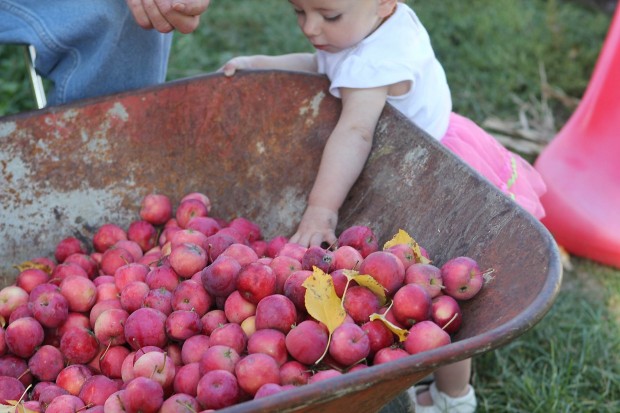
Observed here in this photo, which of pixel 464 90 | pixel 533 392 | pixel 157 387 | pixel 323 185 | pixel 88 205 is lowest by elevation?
pixel 464 90

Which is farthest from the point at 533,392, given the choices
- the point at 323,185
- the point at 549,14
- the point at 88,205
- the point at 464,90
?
the point at 549,14

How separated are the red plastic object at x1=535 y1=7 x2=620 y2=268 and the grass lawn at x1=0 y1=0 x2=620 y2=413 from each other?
0.46 feet

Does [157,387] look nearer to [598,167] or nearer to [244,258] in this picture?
[244,258]

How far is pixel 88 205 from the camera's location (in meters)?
2.44

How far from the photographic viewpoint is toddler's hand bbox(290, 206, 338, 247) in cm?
223

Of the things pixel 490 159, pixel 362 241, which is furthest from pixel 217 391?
pixel 490 159

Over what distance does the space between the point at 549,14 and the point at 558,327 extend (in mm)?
2879

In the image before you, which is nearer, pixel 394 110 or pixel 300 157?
pixel 394 110

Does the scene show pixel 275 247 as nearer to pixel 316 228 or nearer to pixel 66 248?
pixel 316 228

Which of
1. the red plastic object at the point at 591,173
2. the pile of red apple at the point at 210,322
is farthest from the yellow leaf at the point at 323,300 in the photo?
the red plastic object at the point at 591,173

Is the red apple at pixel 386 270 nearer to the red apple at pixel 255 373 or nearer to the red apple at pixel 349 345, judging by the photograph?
the red apple at pixel 349 345

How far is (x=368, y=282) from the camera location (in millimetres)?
1748

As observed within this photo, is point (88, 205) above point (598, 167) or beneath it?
above

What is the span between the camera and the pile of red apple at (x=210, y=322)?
5.36ft
